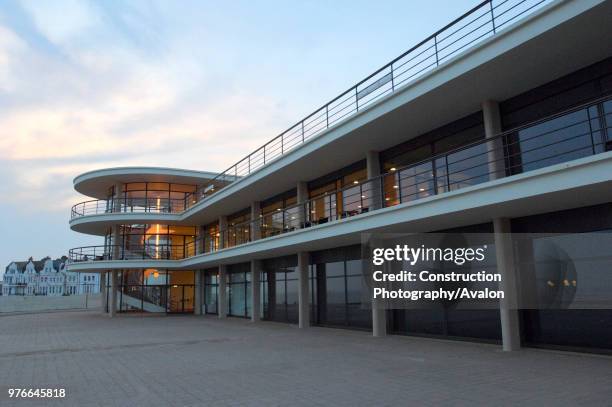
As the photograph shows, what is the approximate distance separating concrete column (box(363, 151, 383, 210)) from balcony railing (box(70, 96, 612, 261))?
4 centimetres

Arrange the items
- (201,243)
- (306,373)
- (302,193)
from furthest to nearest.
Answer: (201,243), (302,193), (306,373)

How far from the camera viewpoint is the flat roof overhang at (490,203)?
8.45 meters

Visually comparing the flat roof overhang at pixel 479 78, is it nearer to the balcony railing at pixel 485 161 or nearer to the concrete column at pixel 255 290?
the balcony railing at pixel 485 161

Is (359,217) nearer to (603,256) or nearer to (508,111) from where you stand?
(508,111)

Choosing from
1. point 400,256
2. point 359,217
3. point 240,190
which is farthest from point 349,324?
point 240,190

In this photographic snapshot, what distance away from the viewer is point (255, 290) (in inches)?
947

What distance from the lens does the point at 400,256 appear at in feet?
51.0

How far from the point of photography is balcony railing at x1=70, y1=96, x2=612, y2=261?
10.3m

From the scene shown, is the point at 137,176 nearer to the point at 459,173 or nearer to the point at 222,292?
the point at 222,292

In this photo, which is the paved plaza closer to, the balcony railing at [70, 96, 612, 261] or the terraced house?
the terraced house

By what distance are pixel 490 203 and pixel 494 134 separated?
2.91m

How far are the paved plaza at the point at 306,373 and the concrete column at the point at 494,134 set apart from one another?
4.54m

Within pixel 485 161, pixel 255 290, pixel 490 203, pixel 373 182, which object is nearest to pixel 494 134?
pixel 485 161

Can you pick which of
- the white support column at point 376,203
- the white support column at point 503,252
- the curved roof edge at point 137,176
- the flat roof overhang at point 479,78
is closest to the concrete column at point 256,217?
the flat roof overhang at point 479,78
